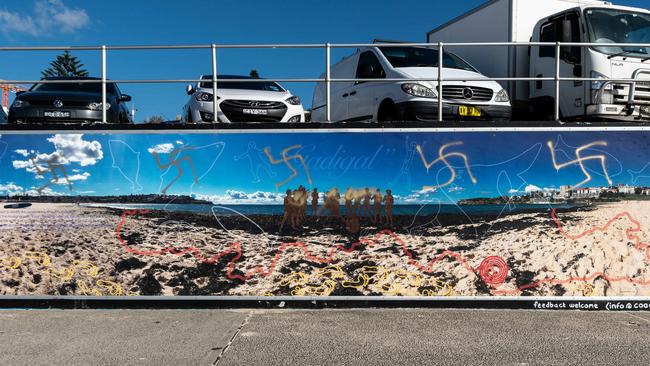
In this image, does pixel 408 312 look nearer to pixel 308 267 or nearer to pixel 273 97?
pixel 308 267

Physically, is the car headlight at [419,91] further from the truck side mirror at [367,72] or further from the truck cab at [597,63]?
the truck cab at [597,63]

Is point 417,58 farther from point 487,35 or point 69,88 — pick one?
point 69,88

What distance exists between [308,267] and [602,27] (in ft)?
19.3

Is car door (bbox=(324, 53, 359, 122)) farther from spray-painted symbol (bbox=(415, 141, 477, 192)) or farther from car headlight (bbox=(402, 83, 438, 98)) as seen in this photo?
spray-painted symbol (bbox=(415, 141, 477, 192))

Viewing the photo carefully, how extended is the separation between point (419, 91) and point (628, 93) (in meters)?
3.02

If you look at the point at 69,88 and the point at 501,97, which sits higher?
the point at 69,88

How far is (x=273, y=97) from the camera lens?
8000 millimetres

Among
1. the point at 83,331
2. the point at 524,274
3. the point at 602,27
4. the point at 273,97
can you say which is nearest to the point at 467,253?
the point at 524,274

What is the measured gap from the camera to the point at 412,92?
289 inches

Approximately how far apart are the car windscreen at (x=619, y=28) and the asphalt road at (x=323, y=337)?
155 inches

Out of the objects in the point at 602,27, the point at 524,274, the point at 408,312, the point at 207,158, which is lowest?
the point at 408,312

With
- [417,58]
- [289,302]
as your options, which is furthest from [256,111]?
[289,302]

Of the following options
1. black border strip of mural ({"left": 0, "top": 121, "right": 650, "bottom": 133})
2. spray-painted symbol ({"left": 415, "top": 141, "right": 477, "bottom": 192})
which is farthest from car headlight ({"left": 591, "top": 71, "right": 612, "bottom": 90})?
spray-painted symbol ({"left": 415, "top": 141, "right": 477, "bottom": 192})

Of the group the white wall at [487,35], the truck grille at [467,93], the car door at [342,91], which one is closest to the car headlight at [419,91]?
the truck grille at [467,93]
